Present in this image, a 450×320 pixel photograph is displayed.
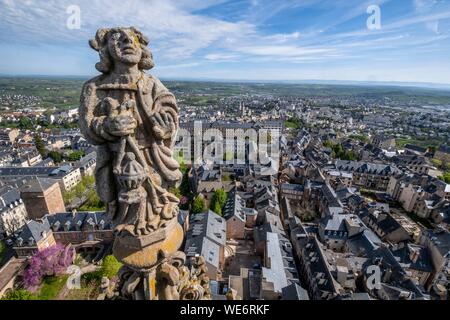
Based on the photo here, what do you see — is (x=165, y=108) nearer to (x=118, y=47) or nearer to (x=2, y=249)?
(x=118, y=47)

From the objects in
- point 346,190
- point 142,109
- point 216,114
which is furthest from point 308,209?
point 216,114

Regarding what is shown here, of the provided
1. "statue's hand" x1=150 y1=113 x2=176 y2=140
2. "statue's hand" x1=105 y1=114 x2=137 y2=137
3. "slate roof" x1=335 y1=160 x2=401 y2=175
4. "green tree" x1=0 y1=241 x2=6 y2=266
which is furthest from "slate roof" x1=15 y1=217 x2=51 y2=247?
"slate roof" x1=335 y1=160 x2=401 y2=175

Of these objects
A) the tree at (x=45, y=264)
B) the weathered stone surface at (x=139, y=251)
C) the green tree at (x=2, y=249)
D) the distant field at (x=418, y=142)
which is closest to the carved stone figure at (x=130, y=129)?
the weathered stone surface at (x=139, y=251)

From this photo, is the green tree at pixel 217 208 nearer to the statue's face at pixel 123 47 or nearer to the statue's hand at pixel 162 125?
the statue's hand at pixel 162 125

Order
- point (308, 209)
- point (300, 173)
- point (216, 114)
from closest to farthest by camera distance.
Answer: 1. point (308, 209)
2. point (300, 173)
3. point (216, 114)

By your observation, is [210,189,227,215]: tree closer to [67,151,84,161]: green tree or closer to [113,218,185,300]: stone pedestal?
[113,218,185,300]: stone pedestal

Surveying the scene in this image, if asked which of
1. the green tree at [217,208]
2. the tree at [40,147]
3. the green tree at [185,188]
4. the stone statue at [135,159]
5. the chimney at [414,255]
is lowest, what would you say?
the chimney at [414,255]
